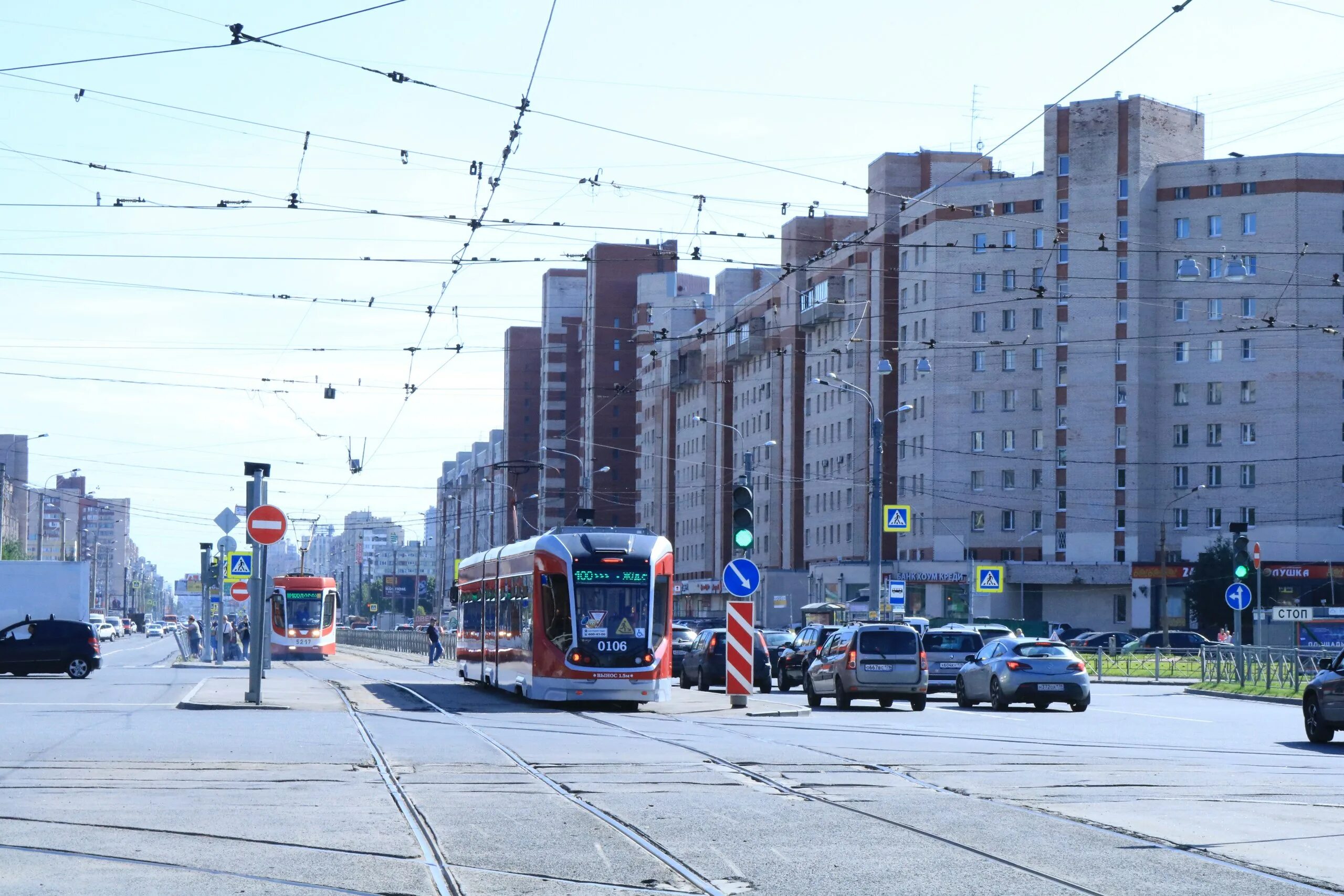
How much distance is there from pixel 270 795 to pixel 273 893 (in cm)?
472

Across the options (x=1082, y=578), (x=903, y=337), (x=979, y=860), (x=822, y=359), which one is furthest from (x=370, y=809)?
(x=822, y=359)

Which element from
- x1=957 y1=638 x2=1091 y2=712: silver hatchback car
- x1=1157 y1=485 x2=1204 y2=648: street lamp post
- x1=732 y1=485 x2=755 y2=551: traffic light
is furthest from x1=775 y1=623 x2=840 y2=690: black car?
x1=1157 y1=485 x2=1204 y2=648: street lamp post

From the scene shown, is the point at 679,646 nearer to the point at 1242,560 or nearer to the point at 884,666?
the point at 1242,560

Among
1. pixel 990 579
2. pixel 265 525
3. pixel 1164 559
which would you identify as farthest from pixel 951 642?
pixel 1164 559

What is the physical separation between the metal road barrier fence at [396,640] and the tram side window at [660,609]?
2911cm

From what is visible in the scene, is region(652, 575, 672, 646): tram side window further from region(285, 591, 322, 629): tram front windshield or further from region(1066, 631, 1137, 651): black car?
region(1066, 631, 1137, 651): black car

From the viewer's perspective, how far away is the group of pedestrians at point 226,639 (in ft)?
182

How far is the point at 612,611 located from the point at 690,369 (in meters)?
102

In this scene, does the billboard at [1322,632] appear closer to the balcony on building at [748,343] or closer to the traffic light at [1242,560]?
the traffic light at [1242,560]

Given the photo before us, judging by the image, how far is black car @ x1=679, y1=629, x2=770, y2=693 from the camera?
37.2 meters

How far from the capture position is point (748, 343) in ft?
379

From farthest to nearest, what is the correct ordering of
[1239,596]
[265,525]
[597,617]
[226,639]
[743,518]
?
[226,639], [1239,596], [597,617], [743,518], [265,525]

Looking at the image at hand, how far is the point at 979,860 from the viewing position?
10062 millimetres

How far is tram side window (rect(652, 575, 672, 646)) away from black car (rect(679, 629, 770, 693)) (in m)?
7.79
